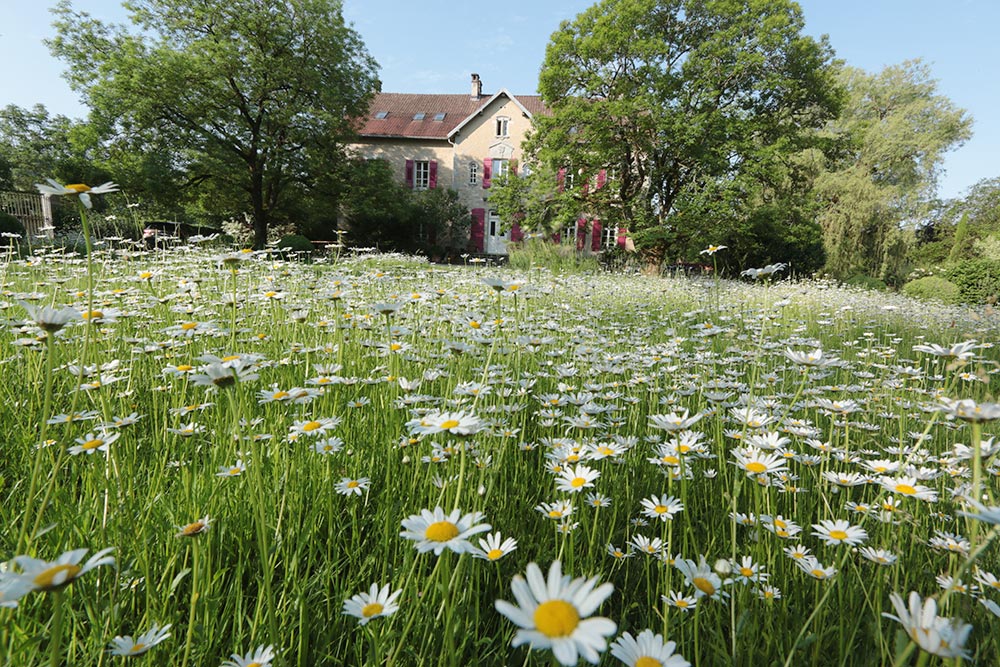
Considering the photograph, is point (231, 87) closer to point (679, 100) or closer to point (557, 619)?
point (679, 100)

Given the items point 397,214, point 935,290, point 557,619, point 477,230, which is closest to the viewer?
point 557,619

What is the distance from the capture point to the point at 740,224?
15398mm

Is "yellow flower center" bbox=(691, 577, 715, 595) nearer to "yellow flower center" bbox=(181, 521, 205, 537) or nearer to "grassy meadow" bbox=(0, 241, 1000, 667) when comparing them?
"grassy meadow" bbox=(0, 241, 1000, 667)

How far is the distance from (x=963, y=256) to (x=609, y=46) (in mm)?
21553

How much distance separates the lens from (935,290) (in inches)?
440

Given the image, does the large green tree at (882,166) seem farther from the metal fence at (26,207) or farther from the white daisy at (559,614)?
the metal fence at (26,207)

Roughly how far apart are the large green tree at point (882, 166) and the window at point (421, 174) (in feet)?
61.3

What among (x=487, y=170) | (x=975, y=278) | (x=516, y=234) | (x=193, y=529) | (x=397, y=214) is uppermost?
(x=487, y=170)

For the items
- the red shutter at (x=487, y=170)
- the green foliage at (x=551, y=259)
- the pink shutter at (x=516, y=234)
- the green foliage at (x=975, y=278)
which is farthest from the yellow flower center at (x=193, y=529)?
the red shutter at (x=487, y=170)

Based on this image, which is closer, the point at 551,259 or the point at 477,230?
the point at 551,259

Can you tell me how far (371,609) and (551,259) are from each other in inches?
433

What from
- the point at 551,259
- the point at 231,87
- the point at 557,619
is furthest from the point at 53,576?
the point at 231,87

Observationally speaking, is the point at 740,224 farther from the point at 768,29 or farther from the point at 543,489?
the point at 543,489

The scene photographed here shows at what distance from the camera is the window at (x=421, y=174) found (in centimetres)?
2606
